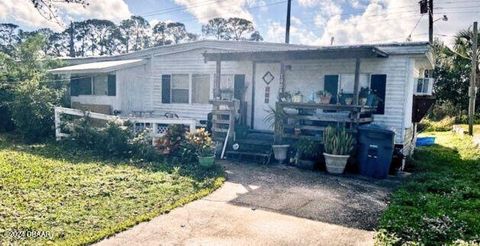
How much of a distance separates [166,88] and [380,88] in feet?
25.6

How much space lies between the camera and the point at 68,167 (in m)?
8.09

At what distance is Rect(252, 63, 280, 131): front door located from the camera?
11602mm

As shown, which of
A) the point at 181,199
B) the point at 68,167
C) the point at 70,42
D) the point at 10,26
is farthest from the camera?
the point at 70,42

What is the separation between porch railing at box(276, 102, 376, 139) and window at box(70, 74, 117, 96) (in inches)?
301

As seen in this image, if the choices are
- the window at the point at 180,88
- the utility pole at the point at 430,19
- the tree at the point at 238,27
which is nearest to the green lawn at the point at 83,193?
the window at the point at 180,88

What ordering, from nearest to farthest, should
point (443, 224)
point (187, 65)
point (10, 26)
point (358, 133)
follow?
point (443, 224), point (358, 133), point (187, 65), point (10, 26)

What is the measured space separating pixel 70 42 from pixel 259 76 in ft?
141

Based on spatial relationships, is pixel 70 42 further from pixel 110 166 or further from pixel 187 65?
pixel 110 166

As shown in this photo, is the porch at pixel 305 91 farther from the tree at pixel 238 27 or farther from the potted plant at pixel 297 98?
the tree at pixel 238 27

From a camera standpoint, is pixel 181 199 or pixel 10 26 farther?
pixel 10 26

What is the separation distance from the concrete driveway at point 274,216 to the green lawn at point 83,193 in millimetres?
384

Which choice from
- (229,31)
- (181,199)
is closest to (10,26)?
(229,31)

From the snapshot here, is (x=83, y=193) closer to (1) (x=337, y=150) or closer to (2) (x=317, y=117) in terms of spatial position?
(1) (x=337, y=150)

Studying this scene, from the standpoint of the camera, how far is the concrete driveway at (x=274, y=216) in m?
4.43
